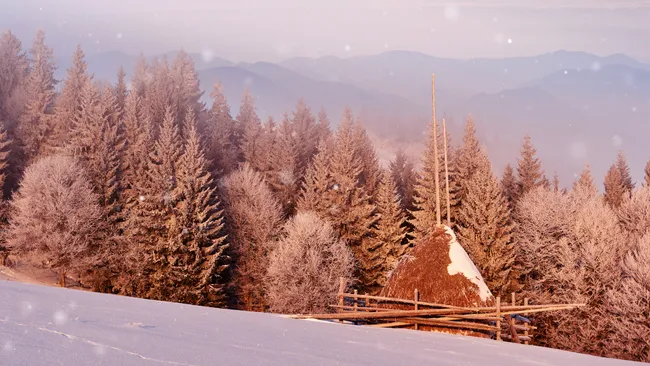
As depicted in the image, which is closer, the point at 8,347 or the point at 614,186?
the point at 8,347

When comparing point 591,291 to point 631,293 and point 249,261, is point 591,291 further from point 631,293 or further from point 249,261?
point 249,261

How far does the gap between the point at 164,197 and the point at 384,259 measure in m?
16.8

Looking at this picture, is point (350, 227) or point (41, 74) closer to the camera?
point (350, 227)

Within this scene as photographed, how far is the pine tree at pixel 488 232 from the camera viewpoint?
40.0 meters

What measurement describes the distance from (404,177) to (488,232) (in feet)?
72.6

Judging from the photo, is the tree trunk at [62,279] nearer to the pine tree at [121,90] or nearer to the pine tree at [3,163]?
the pine tree at [3,163]

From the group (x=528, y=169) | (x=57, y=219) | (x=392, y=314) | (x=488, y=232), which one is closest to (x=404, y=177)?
(x=528, y=169)

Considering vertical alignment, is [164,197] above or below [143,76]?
below

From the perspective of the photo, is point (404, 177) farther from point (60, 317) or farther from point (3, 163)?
point (60, 317)

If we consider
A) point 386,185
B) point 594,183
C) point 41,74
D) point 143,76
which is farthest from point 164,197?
point 594,183

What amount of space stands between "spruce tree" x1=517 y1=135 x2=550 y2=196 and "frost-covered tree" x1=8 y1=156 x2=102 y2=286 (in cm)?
3684

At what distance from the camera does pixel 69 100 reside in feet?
183

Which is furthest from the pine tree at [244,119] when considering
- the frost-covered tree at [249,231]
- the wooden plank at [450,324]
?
the wooden plank at [450,324]

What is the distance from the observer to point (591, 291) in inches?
1505
